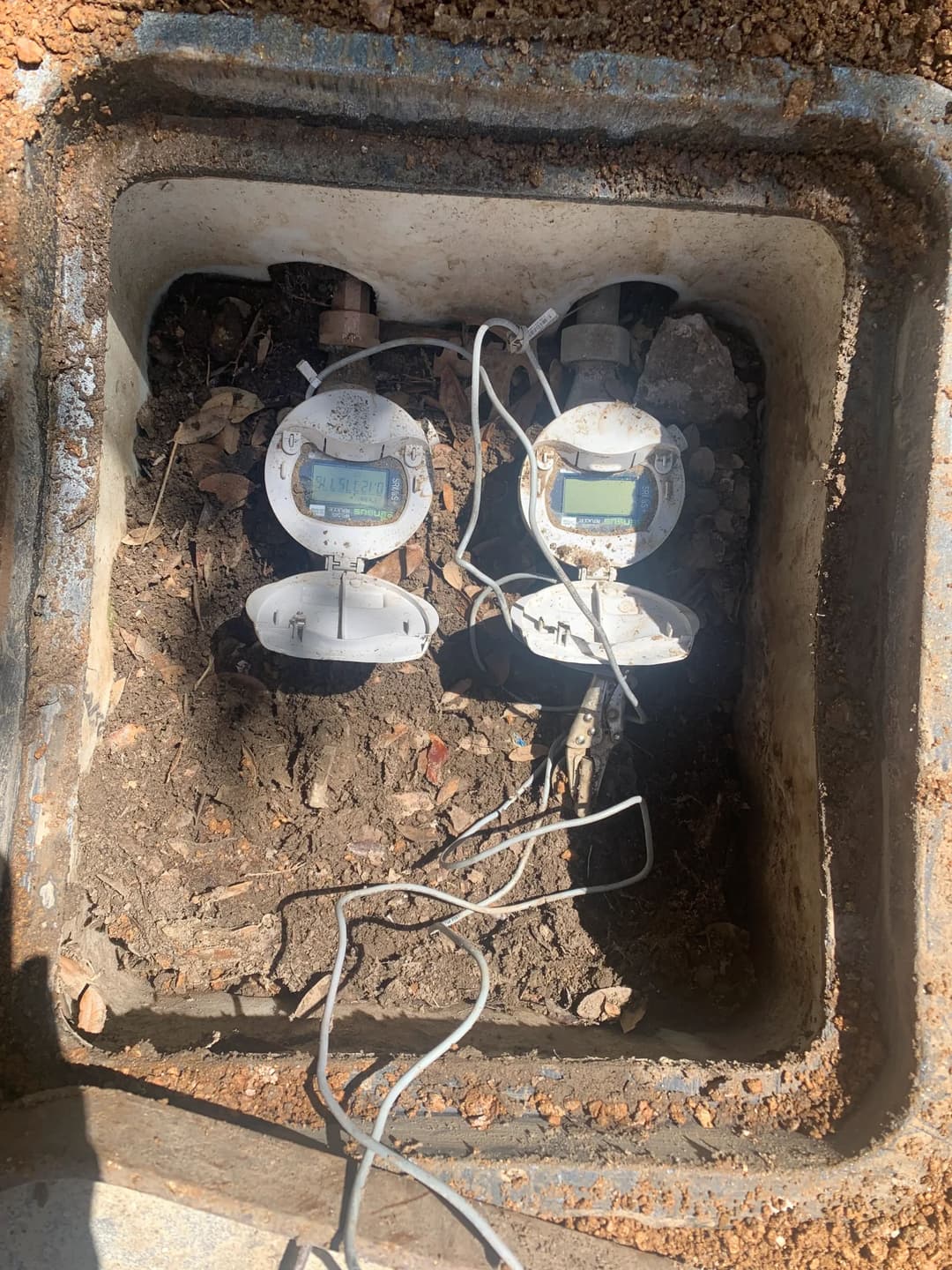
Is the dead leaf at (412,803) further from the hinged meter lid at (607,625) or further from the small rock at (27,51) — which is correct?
the small rock at (27,51)

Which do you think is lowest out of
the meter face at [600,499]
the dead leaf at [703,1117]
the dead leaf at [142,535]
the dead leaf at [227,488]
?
the dead leaf at [703,1117]

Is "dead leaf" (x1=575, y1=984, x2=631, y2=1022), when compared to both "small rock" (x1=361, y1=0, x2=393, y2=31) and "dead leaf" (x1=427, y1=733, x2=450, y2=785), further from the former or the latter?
"small rock" (x1=361, y1=0, x2=393, y2=31)

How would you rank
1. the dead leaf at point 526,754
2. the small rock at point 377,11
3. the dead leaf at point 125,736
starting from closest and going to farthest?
1. the small rock at point 377,11
2. the dead leaf at point 125,736
3. the dead leaf at point 526,754

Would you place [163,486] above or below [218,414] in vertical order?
below

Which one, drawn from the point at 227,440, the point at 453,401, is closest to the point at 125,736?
the point at 227,440

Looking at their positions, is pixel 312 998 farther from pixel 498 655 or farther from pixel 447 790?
pixel 498 655

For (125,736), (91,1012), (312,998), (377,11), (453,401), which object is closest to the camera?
(377,11)

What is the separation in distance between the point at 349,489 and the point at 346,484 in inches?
0.5

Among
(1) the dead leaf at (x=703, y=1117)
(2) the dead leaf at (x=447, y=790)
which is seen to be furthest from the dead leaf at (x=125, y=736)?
(1) the dead leaf at (x=703, y=1117)

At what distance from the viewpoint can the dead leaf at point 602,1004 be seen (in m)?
1.32

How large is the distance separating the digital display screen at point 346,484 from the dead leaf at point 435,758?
1.52 ft

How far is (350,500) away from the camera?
1.35m

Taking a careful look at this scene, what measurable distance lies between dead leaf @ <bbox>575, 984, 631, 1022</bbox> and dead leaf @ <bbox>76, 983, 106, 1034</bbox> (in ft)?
2.58

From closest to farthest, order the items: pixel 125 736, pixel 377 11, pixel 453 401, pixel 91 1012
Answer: pixel 377 11
pixel 91 1012
pixel 125 736
pixel 453 401
